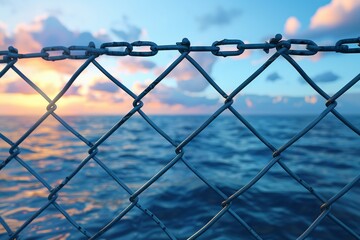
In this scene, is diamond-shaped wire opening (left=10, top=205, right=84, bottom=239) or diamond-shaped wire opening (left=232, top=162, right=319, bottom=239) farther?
diamond-shaped wire opening (left=232, top=162, right=319, bottom=239)

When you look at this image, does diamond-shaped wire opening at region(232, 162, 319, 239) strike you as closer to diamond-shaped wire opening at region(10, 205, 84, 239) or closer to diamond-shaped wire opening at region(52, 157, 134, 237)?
diamond-shaped wire opening at region(52, 157, 134, 237)

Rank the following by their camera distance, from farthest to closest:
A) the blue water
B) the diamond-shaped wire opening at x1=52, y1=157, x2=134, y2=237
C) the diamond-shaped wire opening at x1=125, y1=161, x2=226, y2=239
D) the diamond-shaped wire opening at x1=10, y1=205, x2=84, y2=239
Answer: the diamond-shaped wire opening at x1=52, y1=157, x2=134, y2=237 < the diamond-shaped wire opening at x1=125, y1=161, x2=226, y2=239 < the blue water < the diamond-shaped wire opening at x1=10, y1=205, x2=84, y2=239

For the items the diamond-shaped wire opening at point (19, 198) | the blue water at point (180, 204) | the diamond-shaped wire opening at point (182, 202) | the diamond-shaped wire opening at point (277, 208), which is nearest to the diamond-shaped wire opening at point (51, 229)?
the blue water at point (180, 204)

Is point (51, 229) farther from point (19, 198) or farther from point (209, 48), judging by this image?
point (209, 48)

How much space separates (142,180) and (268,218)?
3.14 m

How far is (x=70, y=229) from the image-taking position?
308cm

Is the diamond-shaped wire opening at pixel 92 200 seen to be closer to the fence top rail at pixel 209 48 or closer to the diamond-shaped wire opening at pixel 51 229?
the diamond-shaped wire opening at pixel 51 229

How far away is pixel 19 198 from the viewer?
4.28 meters

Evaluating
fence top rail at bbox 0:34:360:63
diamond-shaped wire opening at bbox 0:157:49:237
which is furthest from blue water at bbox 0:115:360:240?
fence top rail at bbox 0:34:360:63

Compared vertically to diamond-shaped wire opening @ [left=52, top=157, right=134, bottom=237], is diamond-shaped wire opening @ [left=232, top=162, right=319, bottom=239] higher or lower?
lower

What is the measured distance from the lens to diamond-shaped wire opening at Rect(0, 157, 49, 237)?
3.51 m

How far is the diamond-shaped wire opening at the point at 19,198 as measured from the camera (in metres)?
3.51

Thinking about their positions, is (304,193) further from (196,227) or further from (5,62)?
(5,62)

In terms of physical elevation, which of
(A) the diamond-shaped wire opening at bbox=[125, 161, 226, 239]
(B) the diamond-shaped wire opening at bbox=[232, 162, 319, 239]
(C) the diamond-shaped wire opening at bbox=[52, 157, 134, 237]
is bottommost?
(B) the diamond-shaped wire opening at bbox=[232, 162, 319, 239]
